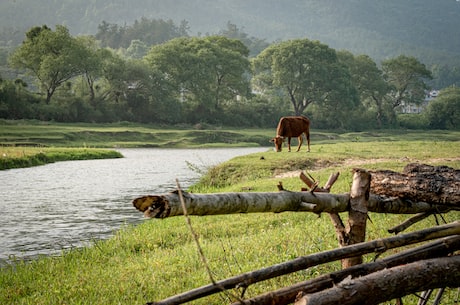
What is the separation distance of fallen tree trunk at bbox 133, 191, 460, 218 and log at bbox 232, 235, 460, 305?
0.93 metres

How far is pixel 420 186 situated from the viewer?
7.09 meters

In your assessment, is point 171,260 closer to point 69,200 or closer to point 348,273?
point 348,273

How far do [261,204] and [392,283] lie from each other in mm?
1445

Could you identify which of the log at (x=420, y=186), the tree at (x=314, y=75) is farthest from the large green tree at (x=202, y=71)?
the log at (x=420, y=186)

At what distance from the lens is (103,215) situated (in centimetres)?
1952

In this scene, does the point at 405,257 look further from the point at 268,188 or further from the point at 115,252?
the point at 268,188

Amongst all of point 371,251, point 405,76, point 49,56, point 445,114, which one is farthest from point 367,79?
point 371,251

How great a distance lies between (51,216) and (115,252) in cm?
760

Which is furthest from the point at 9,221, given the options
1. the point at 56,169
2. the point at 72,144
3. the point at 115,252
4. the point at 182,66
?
the point at 182,66

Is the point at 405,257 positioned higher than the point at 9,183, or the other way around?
the point at 405,257

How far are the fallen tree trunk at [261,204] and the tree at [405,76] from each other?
111738 mm

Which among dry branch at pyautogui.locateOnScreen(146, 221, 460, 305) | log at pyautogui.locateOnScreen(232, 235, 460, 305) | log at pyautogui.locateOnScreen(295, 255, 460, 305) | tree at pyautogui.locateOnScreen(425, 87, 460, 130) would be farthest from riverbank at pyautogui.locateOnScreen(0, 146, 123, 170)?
tree at pyautogui.locateOnScreen(425, 87, 460, 130)

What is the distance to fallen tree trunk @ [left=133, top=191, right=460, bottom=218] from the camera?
4.82m

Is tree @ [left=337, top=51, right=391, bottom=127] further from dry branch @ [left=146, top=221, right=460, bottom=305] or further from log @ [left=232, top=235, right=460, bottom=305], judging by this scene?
log @ [left=232, top=235, right=460, bottom=305]
